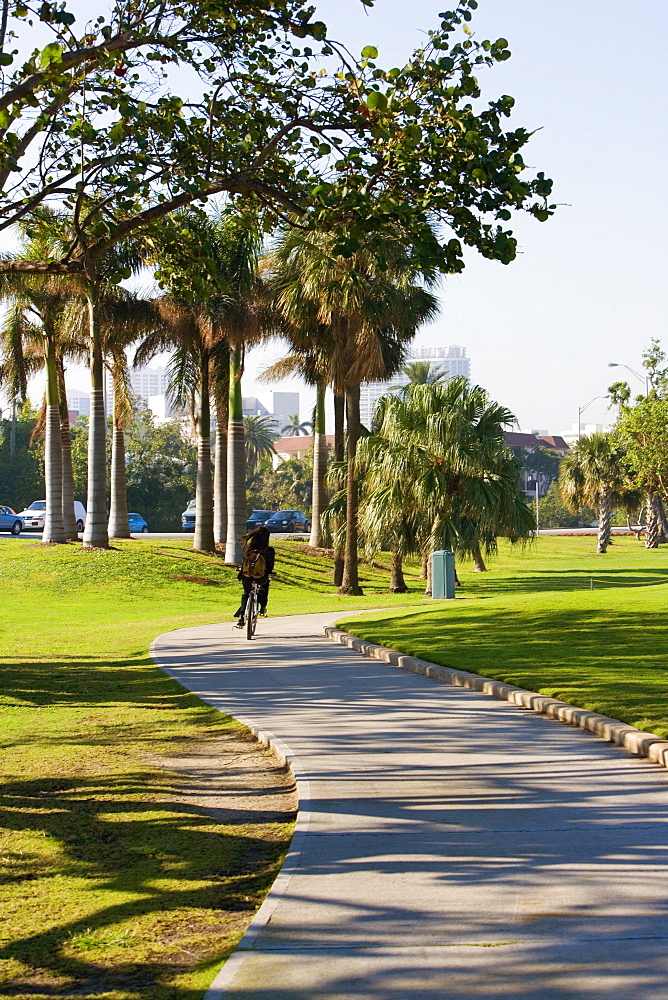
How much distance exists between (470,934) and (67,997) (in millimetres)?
1649

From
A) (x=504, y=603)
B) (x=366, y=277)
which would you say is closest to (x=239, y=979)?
(x=504, y=603)

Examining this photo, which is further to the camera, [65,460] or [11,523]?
[11,523]

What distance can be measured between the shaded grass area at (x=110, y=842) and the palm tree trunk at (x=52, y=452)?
71.2 ft

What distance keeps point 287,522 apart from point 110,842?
62.5 meters

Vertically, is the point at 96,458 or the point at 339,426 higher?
the point at 339,426

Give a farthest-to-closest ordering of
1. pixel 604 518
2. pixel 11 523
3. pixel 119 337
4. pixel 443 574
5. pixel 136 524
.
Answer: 1. pixel 604 518
2. pixel 136 524
3. pixel 11 523
4. pixel 119 337
5. pixel 443 574

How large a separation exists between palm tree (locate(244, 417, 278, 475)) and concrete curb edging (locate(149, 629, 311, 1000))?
10292cm

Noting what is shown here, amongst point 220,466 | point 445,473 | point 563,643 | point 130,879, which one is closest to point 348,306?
point 445,473

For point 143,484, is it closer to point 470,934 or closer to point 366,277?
point 366,277

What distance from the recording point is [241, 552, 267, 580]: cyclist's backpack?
57.1ft

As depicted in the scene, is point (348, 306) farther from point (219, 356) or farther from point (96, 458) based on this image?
point (219, 356)

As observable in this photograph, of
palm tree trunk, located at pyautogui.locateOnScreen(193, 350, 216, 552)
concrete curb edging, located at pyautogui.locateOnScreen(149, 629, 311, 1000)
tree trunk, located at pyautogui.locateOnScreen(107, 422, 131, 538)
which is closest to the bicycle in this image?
concrete curb edging, located at pyautogui.locateOnScreen(149, 629, 311, 1000)

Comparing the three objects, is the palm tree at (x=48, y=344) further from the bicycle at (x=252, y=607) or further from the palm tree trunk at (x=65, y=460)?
the bicycle at (x=252, y=607)

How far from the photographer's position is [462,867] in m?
5.84
